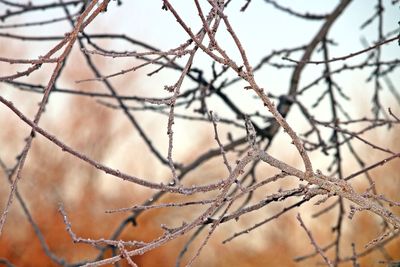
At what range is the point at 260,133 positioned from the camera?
2100 mm

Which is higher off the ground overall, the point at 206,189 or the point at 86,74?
the point at 86,74

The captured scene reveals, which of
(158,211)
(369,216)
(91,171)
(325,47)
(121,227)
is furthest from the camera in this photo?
(91,171)

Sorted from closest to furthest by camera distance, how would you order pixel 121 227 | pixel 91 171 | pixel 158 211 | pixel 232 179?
pixel 232 179, pixel 121 227, pixel 158 211, pixel 91 171

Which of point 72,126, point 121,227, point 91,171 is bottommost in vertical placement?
point 121,227

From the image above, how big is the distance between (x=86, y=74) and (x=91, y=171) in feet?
3.33

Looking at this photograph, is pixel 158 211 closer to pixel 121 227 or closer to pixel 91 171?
pixel 91 171

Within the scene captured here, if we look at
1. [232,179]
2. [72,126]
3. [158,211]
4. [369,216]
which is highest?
[72,126]

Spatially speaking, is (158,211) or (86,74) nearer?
(158,211)

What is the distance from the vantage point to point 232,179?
0.87m

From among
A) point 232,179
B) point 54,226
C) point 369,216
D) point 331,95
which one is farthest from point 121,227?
point 54,226

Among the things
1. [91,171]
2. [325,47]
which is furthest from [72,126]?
[325,47]

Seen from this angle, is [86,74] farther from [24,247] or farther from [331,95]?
[331,95]

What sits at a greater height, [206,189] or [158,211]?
[158,211]

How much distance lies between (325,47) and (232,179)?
1.59 meters
